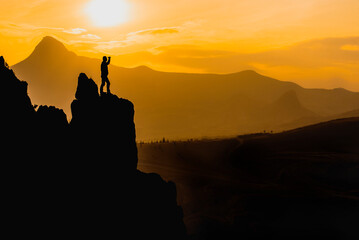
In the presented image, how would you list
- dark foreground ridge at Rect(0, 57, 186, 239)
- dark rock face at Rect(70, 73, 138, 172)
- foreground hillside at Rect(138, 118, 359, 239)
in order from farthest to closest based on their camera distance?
foreground hillside at Rect(138, 118, 359, 239) → dark rock face at Rect(70, 73, 138, 172) → dark foreground ridge at Rect(0, 57, 186, 239)

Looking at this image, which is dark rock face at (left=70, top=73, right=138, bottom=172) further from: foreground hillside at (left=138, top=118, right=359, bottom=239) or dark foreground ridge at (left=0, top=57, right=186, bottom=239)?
foreground hillside at (left=138, top=118, right=359, bottom=239)

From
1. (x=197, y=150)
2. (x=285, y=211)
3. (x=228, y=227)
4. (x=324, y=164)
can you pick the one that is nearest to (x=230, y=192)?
(x=285, y=211)

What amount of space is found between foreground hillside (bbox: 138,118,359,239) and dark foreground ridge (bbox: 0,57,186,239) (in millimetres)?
13238

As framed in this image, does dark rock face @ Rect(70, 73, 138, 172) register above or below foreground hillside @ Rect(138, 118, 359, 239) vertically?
above

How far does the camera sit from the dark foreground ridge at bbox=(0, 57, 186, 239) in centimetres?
2603

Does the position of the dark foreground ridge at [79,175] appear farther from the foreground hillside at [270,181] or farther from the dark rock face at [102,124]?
the foreground hillside at [270,181]

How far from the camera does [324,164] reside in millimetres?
66938

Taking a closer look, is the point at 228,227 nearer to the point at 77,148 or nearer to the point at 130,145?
the point at 130,145

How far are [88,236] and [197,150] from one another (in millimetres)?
56328

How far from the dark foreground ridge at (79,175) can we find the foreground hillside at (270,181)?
1324 cm

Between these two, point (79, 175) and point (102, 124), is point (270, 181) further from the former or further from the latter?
point (79, 175)

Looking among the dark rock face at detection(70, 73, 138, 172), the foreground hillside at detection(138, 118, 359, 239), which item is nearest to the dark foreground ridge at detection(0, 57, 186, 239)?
the dark rock face at detection(70, 73, 138, 172)

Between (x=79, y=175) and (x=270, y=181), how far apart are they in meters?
39.2

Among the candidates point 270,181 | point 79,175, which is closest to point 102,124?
point 79,175
